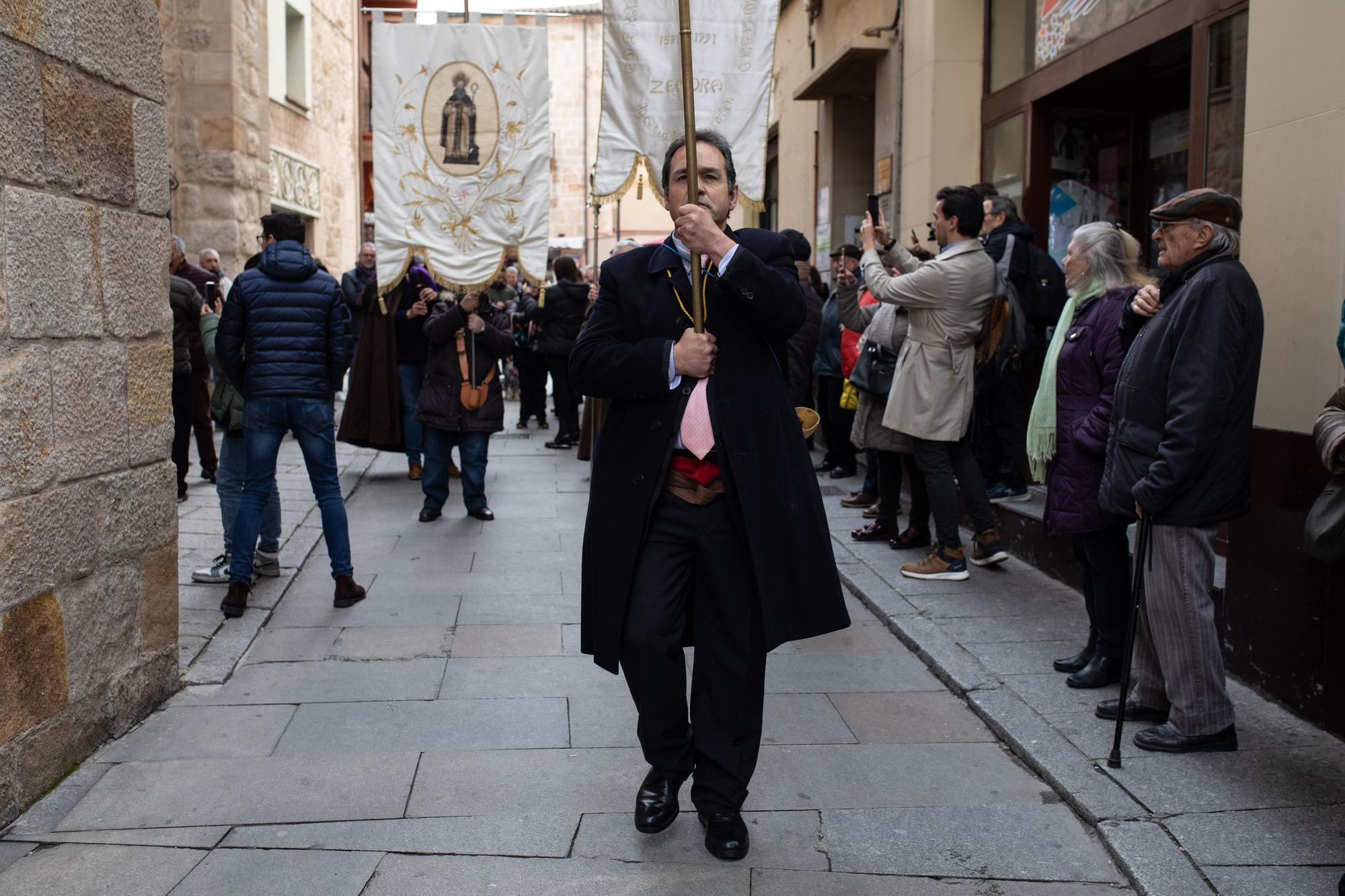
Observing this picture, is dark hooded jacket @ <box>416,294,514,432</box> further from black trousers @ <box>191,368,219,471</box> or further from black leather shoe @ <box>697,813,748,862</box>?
black leather shoe @ <box>697,813,748,862</box>

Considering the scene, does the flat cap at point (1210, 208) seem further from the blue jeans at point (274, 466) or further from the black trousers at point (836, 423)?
the black trousers at point (836, 423)

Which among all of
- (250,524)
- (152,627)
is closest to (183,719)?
(152,627)

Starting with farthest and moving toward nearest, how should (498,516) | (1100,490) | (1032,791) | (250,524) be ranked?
(498,516), (250,524), (1100,490), (1032,791)

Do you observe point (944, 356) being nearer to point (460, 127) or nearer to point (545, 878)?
point (460, 127)

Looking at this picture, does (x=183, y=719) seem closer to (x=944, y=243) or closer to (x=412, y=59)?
(x=944, y=243)

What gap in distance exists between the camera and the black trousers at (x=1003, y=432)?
26.5 feet

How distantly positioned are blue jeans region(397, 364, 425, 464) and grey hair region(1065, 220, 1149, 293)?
633 cm

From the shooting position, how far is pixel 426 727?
4.72 metres

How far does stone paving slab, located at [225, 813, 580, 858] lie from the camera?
3.64m

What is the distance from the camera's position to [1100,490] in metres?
4.61

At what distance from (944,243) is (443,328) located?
373 cm

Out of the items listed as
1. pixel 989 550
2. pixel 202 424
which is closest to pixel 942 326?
pixel 989 550

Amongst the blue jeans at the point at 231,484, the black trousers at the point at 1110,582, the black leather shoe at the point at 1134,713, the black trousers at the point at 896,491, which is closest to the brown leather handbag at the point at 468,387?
the blue jeans at the point at 231,484

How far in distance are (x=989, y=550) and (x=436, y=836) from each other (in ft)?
13.8
